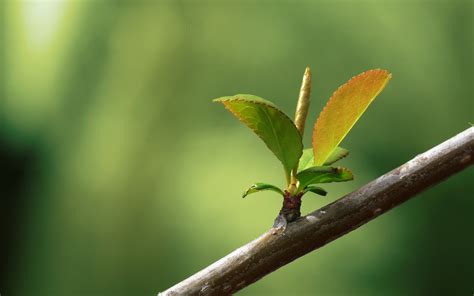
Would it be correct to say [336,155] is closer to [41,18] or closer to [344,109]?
[344,109]

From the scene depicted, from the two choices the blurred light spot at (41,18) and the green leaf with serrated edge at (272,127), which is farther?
the blurred light spot at (41,18)

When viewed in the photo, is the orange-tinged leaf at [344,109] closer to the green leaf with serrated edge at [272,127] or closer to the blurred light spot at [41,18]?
the green leaf with serrated edge at [272,127]

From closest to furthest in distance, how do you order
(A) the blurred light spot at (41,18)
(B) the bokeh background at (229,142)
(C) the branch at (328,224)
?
(C) the branch at (328,224), (B) the bokeh background at (229,142), (A) the blurred light spot at (41,18)

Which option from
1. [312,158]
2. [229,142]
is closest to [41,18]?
[229,142]

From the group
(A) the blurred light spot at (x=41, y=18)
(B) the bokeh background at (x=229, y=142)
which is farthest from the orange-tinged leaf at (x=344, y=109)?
(A) the blurred light spot at (x=41, y=18)

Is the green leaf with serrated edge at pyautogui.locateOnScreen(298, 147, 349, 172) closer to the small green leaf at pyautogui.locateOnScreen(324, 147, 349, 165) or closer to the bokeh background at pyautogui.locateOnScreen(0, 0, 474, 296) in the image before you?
the small green leaf at pyautogui.locateOnScreen(324, 147, 349, 165)

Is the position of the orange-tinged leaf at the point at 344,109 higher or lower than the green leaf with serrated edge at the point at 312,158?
higher

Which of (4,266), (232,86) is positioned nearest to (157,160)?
(232,86)
